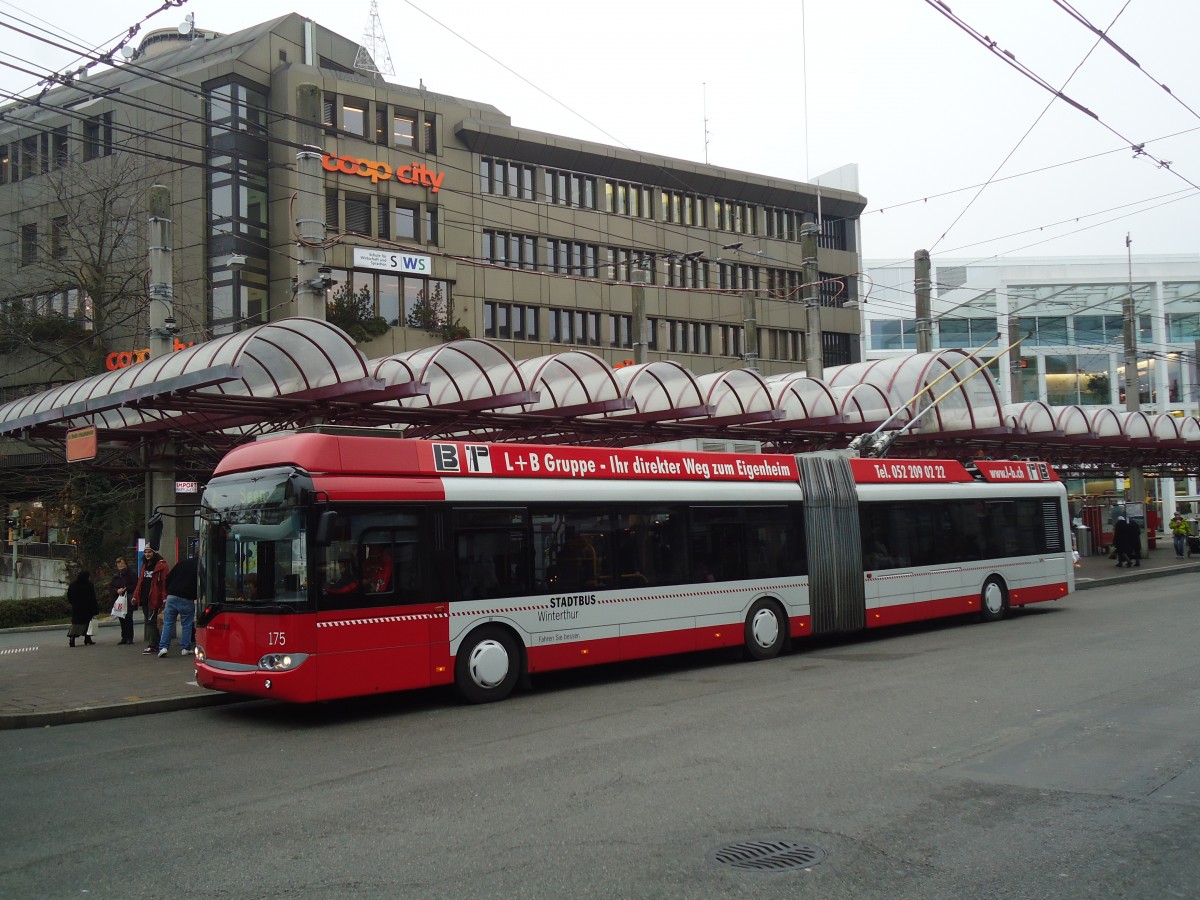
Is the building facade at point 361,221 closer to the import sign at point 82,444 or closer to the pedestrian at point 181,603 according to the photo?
the import sign at point 82,444

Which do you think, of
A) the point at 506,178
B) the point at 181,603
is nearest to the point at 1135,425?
the point at 506,178

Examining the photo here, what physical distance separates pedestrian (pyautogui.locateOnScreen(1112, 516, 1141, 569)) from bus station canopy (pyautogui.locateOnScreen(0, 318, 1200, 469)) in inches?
145

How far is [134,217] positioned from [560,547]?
2857cm

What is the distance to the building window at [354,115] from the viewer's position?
139 ft

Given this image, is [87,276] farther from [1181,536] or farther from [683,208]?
[1181,536]

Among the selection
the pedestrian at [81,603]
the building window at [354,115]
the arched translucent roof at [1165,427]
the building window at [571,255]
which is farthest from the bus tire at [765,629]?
the building window at [571,255]

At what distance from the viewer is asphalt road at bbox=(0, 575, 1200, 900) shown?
543 cm

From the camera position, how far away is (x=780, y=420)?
23.2m

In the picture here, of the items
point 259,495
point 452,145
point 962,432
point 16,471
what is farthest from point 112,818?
point 452,145

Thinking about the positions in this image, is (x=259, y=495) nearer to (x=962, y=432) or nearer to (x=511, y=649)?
(x=511, y=649)

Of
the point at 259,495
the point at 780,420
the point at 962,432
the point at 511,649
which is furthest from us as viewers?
the point at 962,432

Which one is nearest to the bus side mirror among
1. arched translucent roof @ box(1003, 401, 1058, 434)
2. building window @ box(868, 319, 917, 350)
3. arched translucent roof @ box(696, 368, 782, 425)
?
arched translucent roof @ box(696, 368, 782, 425)

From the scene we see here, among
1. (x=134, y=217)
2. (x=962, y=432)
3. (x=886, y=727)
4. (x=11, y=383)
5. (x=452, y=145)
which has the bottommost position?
(x=886, y=727)

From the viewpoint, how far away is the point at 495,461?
12.5 m
